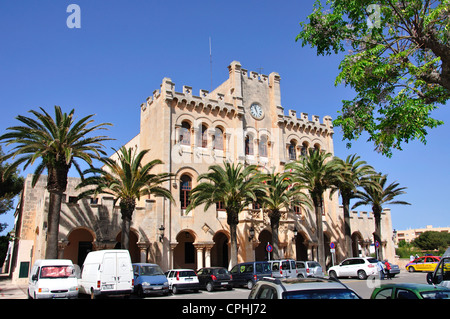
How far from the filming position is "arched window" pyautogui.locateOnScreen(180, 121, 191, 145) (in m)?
31.4

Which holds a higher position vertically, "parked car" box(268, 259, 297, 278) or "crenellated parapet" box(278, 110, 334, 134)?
"crenellated parapet" box(278, 110, 334, 134)

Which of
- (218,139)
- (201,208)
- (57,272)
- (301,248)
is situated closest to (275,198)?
(201,208)

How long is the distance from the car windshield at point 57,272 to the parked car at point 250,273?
9665 mm

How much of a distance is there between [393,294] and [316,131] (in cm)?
3376

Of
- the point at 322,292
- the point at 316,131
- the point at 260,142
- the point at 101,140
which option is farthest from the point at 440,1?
the point at 316,131

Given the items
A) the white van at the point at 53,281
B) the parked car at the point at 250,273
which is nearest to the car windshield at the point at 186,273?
the parked car at the point at 250,273

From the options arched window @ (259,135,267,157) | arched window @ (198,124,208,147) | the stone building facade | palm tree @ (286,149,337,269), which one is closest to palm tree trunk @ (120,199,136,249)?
the stone building facade

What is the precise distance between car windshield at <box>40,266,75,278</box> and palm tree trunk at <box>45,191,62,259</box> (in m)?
4.44

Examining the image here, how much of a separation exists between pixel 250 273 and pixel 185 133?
13.6 meters

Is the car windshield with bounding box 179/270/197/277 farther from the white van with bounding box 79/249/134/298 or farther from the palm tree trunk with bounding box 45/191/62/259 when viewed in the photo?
the palm tree trunk with bounding box 45/191/62/259

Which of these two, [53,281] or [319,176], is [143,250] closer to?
[53,281]

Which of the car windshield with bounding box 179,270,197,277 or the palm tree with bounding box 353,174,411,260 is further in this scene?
the palm tree with bounding box 353,174,411,260

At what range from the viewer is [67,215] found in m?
25.0

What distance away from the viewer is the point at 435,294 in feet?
23.0
